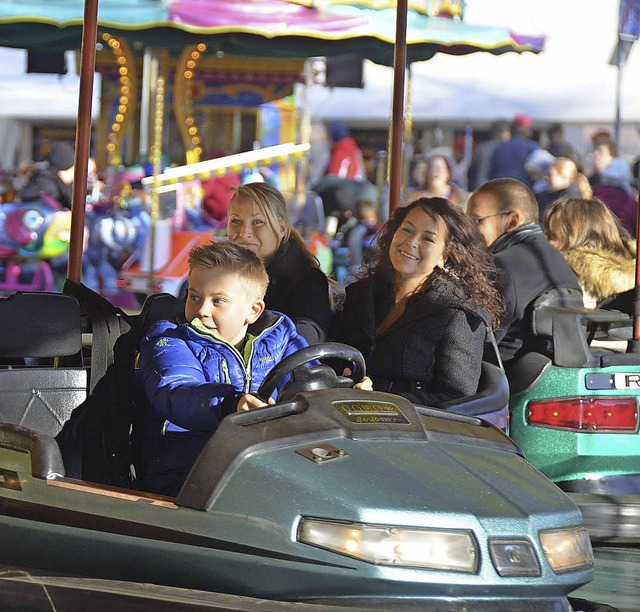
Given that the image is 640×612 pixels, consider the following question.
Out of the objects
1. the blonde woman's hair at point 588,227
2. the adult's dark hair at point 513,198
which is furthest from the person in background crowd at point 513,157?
the adult's dark hair at point 513,198

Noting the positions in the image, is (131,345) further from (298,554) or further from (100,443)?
(298,554)

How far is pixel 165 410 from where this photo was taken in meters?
2.29

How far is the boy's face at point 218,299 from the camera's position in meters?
2.42

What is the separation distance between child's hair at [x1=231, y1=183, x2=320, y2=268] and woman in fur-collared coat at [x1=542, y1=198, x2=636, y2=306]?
1.13 m

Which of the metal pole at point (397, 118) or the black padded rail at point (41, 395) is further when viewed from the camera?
the metal pole at point (397, 118)

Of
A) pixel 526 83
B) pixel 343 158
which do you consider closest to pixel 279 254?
pixel 343 158

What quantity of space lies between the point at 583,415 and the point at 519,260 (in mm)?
527

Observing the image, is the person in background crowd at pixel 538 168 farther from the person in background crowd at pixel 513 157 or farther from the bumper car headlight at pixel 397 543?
the bumper car headlight at pixel 397 543

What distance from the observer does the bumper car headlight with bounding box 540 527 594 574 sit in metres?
1.99

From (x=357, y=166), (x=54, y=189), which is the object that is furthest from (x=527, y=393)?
(x=357, y=166)

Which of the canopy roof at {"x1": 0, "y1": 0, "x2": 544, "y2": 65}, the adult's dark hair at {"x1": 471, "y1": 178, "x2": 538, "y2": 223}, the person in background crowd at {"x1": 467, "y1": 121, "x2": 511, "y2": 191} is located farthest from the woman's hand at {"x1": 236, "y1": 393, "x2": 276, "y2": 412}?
the person in background crowd at {"x1": 467, "y1": 121, "x2": 511, "y2": 191}

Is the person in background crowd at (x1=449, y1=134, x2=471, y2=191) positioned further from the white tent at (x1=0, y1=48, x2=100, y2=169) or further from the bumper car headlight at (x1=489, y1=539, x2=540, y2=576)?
the bumper car headlight at (x1=489, y1=539, x2=540, y2=576)

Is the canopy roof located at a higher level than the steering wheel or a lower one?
higher

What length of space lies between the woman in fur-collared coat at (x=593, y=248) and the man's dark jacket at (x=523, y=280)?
41cm
